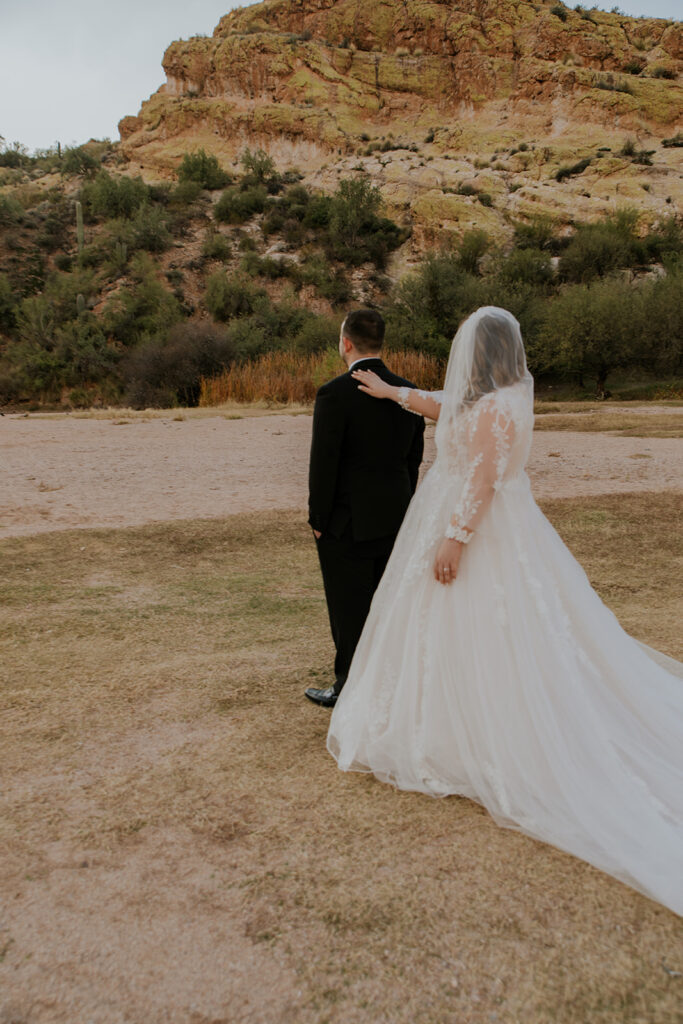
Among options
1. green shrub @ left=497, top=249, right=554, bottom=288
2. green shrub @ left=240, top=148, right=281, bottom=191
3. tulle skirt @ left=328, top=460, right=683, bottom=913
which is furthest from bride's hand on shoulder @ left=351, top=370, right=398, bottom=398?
green shrub @ left=240, top=148, right=281, bottom=191

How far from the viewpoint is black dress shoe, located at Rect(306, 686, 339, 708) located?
3.67 metres

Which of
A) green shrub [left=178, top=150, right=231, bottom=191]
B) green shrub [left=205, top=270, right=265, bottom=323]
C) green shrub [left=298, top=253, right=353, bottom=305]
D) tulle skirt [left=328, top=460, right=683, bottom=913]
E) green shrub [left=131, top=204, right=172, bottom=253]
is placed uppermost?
green shrub [left=178, top=150, right=231, bottom=191]

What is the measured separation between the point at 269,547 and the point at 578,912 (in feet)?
17.2

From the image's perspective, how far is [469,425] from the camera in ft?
9.52

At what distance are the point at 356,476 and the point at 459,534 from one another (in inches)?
24.9

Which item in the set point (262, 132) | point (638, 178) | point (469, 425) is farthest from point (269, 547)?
point (262, 132)

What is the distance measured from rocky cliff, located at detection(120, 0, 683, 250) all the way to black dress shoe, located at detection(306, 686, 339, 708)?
42.3m

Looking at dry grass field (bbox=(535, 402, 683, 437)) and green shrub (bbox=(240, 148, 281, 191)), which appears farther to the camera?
green shrub (bbox=(240, 148, 281, 191))

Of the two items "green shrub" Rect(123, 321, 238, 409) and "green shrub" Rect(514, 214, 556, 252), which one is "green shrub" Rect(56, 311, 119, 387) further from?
"green shrub" Rect(514, 214, 556, 252)

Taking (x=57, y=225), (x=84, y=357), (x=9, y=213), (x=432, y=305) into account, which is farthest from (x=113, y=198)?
(x=432, y=305)

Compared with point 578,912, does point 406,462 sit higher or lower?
higher

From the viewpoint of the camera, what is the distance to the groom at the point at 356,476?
3236 millimetres

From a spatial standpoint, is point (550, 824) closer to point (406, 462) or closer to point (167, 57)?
point (406, 462)

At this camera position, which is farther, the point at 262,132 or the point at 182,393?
the point at 262,132
